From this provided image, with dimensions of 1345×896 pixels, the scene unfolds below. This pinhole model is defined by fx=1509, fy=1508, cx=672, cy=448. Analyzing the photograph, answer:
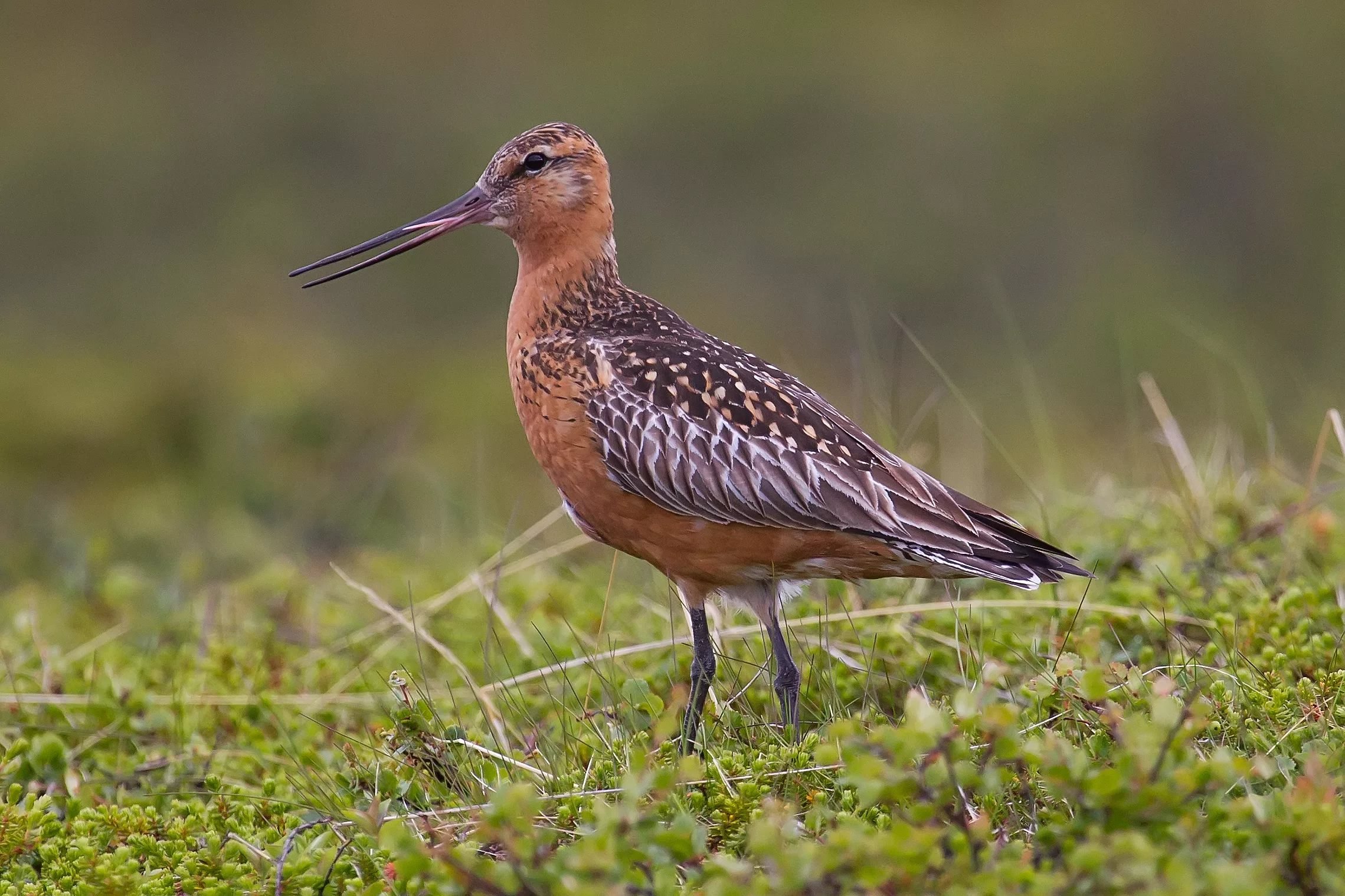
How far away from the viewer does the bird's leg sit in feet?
14.6

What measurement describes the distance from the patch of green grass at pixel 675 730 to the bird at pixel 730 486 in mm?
259

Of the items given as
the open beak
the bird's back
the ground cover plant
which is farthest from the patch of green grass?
the open beak

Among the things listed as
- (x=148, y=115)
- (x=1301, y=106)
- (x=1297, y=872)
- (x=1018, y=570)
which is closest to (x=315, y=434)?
(x=1018, y=570)

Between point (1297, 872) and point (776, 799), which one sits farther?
point (776, 799)

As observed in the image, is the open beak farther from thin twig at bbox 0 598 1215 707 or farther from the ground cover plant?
thin twig at bbox 0 598 1215 707

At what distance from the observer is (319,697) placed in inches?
214

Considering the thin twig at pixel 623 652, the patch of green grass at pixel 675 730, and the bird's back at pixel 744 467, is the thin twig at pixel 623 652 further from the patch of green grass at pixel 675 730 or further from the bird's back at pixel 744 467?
the bird's back at pixel 744 467

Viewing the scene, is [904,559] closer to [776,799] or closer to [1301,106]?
[776,799]

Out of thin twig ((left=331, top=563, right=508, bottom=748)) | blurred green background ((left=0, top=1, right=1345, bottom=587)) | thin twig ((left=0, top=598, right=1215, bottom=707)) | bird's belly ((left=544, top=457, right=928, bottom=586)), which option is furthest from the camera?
blurred green background ((left=0, top=1, right=1345, bottom=587))

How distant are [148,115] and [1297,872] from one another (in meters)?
18.8

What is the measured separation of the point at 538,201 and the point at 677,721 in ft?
7.77

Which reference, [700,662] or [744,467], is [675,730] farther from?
[744,467]

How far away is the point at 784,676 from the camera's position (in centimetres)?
461

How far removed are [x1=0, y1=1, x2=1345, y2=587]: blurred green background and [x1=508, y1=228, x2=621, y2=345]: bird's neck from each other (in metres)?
5.45
